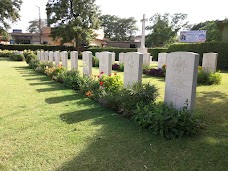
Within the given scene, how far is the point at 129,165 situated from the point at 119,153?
0.37 metres

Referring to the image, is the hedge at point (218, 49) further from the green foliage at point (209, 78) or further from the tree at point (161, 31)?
the tree at point (161, 31)

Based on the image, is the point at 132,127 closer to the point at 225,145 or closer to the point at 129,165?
the point at 129,165

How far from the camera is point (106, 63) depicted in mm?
7789

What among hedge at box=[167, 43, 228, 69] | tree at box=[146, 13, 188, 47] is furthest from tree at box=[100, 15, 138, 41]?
hedge at box=[167, 43, 228, 69]

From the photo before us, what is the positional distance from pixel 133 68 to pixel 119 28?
6649cm

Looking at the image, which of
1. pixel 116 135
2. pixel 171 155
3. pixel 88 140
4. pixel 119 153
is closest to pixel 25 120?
pixel 88 140

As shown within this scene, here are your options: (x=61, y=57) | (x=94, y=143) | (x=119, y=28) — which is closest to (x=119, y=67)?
(x=61, y=57)

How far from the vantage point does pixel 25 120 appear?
195 inches

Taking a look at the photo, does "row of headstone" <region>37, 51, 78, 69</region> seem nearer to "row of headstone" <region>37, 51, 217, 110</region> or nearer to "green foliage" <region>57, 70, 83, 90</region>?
"green foliage" <region>57, 70, 83, 90</region>

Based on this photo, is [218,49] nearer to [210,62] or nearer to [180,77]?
[210,62]

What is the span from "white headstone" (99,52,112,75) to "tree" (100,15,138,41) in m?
63.0

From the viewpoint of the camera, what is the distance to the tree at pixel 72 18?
110 ft

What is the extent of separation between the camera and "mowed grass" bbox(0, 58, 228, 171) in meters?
3.18

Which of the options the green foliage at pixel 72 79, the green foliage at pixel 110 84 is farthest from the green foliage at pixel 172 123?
the green foliage at pixel 72 79
